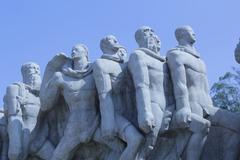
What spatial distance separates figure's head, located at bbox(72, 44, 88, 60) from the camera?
10211 mm

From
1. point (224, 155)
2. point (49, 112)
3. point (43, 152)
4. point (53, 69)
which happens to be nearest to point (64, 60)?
point (53, 69)

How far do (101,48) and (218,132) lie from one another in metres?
2.36

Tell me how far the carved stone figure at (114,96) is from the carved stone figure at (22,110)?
1.59 metres

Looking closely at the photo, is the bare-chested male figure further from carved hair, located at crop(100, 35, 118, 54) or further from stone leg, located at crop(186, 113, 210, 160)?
stone leg, located at crop(186, 113, 210, 160)

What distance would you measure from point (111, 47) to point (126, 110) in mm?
1131

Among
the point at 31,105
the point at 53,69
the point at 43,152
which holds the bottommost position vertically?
the point at 43,152

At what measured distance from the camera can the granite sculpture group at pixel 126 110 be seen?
910 cm

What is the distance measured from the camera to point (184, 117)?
8.97 meters

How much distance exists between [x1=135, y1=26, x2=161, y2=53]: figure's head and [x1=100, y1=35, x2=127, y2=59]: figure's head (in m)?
0.35

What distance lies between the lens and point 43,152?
33.5 ft

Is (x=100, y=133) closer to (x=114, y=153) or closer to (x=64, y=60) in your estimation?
(x=114, y=153)

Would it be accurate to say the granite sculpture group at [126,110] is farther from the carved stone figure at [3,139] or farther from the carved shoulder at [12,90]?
the carved stone figure at [3,139]

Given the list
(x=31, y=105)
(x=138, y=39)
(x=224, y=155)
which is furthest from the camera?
(x=31, y=105)

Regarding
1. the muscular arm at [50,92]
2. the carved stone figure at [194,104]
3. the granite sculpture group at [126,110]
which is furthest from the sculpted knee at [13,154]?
the carved stone figure at [194,104]
